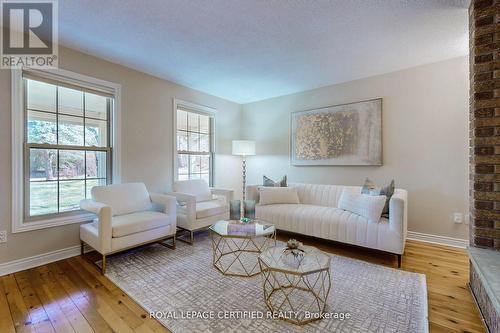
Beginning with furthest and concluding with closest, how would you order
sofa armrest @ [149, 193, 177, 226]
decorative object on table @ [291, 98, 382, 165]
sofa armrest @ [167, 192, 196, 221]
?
decorative object on table @ [291, 98, 382, 165]
sofa armrest @ [167, 192, 196, 221]
sofa armrest @ [149, 193, 177, 226]

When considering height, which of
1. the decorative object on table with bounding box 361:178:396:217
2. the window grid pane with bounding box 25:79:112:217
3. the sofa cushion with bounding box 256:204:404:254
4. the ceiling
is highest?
the ceiling

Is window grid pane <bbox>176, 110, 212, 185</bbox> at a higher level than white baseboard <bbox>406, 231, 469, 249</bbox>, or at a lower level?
higher

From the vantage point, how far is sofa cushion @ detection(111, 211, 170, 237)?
7.69 ft

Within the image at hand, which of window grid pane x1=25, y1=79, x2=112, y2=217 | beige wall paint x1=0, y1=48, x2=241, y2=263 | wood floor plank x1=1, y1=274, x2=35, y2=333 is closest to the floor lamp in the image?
beige wall paint x1=0, y1=48, x2=241, y2=263

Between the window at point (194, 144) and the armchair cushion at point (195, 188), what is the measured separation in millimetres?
421

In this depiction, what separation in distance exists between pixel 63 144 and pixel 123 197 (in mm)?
900

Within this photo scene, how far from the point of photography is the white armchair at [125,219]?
88.9 inches

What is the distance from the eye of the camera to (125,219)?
8.32ft

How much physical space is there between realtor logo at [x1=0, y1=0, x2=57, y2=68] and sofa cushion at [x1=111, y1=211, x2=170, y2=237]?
1864 millimetres

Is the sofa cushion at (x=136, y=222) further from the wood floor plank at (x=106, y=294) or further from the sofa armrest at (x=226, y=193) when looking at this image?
the sofa armrest at (x=226, y=193)

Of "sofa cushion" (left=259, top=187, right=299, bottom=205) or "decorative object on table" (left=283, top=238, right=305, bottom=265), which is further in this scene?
"sofa cushion" (left=259, top=187, right=299, bottom=205)

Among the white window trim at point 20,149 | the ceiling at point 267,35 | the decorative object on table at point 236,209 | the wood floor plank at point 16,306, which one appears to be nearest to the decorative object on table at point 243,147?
the ceiling at point 267,35

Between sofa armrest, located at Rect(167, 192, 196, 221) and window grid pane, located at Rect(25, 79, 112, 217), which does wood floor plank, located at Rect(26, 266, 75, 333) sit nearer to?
window grid pane, located at Rect(25, 79, 112, 217)

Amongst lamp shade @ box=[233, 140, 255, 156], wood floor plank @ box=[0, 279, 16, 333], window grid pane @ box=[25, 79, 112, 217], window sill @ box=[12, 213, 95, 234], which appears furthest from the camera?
lamp shade @ box=[233, 140, 255, 156]
